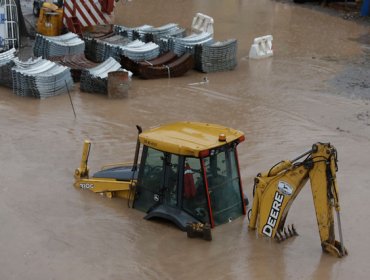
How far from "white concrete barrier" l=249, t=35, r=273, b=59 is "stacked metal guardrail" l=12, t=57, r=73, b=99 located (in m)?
6.60

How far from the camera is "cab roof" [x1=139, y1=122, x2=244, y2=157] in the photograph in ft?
32.8

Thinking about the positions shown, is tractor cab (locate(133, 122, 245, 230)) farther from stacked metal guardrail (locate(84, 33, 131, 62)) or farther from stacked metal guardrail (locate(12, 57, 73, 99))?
stacked metal guardrail (locate(84, 33, 131, 62))

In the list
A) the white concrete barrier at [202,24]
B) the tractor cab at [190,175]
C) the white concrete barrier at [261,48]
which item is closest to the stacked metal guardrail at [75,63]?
the white concrete barrier at [261,48]

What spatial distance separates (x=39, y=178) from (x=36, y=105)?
16.1 feet

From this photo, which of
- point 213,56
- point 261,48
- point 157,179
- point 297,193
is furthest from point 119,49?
point 297,193

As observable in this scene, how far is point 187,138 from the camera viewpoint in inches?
406

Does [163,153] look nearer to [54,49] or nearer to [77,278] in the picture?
[77,278]

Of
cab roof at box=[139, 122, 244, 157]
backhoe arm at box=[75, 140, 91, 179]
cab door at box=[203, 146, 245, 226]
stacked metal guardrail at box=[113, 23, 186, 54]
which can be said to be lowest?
stacked metal guardrail at box=[113, 23, 186, 54]

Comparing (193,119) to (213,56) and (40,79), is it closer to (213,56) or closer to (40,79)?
(40,79)

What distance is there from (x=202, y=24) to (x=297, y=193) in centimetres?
1740

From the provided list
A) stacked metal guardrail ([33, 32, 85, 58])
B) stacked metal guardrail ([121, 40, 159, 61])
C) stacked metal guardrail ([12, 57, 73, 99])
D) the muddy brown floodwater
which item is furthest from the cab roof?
stacked metal guardrail ([33, 32, 85, 58])

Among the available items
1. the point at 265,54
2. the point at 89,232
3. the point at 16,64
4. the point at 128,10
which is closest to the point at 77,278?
the point at 89,232

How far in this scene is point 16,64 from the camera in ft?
61.0

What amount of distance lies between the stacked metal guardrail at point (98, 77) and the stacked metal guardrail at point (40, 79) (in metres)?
0.40
